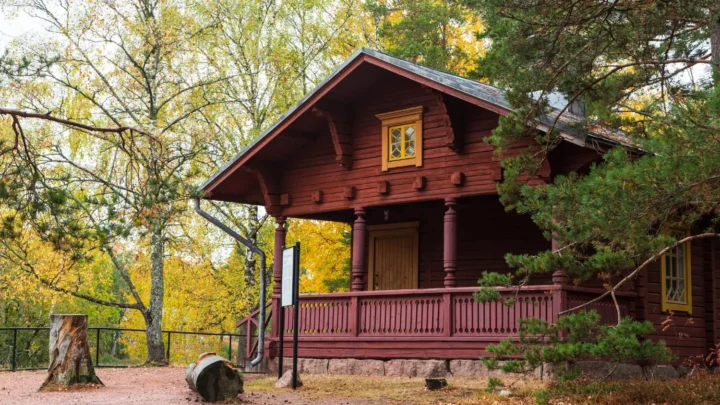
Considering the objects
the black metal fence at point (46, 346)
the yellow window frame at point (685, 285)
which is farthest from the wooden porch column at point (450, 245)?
the black metal fence at point (46, 346)

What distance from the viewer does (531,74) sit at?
11758 mm

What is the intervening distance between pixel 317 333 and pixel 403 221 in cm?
335

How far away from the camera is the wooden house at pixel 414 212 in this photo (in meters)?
15.5

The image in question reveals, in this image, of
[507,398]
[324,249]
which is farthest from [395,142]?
[324,249]

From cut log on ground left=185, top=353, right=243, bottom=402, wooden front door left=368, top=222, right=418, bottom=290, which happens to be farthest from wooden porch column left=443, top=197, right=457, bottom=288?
cut log on ground left=185, top=353, right=243, bottom=402

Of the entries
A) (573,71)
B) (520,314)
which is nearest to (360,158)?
(520,314)

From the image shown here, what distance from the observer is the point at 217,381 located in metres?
12.6

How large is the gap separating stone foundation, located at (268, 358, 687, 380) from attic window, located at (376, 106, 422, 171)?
3.63 m

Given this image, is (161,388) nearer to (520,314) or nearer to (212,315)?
(520,314)

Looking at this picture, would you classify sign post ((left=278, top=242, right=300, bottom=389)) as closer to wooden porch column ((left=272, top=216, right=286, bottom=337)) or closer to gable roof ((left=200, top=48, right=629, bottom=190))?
gable roof ((left=200, top=48, right=629, bottom=190))

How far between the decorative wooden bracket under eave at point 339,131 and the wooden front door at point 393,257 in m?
2.45

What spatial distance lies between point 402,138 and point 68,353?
703 cm

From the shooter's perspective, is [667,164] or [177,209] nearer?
[667,164]

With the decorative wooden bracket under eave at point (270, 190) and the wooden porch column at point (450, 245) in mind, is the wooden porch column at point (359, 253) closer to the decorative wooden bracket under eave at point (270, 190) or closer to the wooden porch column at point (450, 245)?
the wooden porch column at point (450, 245)
